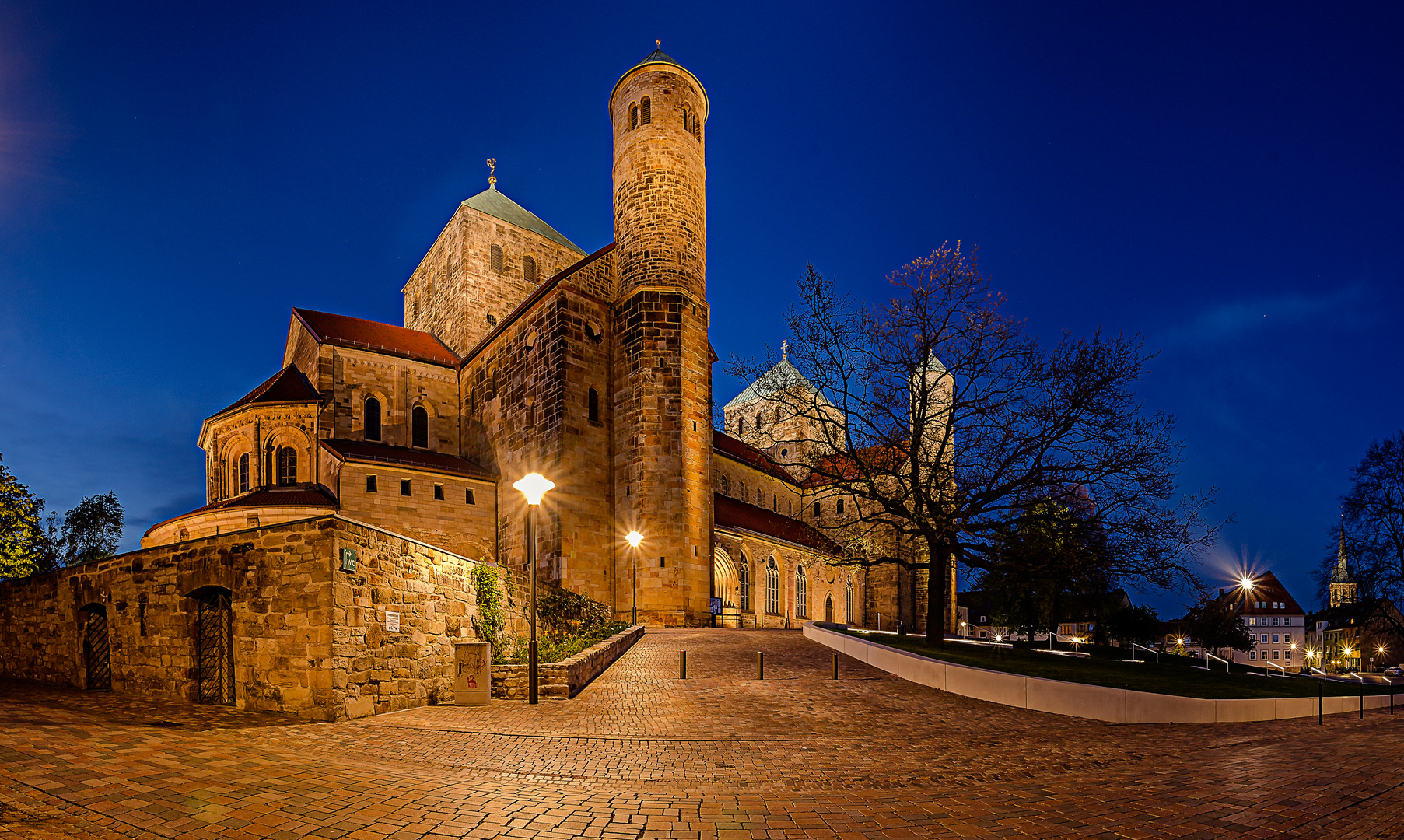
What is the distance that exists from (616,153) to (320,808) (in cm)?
3190

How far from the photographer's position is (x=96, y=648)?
14.6 meters

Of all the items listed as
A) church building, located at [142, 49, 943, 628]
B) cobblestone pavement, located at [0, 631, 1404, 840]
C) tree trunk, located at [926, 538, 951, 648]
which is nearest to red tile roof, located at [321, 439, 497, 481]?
church building, located at [142, 49, 943, 628]

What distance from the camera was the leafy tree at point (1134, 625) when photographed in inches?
1371

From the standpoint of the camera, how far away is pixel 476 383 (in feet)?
128

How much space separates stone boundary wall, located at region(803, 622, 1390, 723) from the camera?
518 inches

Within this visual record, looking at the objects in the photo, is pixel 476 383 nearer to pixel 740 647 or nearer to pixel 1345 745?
pixel 740 647

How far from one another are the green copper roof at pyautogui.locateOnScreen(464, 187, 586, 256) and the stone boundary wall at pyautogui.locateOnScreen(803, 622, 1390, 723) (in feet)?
123

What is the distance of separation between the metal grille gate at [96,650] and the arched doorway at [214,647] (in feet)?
12.0

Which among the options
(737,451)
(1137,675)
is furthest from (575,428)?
(1137,675)

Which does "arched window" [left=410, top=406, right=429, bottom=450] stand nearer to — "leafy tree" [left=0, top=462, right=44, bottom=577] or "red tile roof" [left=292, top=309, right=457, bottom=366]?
"red tile roof" [left=292, top=309, right=457, bottom=366]

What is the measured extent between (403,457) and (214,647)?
2278cm

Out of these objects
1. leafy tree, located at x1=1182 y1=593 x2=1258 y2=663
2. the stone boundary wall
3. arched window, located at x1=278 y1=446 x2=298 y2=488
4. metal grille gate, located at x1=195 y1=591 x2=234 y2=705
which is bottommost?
leafy tree, located at x1=1182 y1=593 x2=1258 y2=663

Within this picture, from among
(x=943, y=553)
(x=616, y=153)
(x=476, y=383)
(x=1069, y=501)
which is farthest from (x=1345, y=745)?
(x=476, y=383)

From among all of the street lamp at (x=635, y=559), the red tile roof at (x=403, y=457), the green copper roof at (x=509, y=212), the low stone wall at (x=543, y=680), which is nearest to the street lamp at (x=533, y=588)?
the low stone wall at (x=543, y=680)
